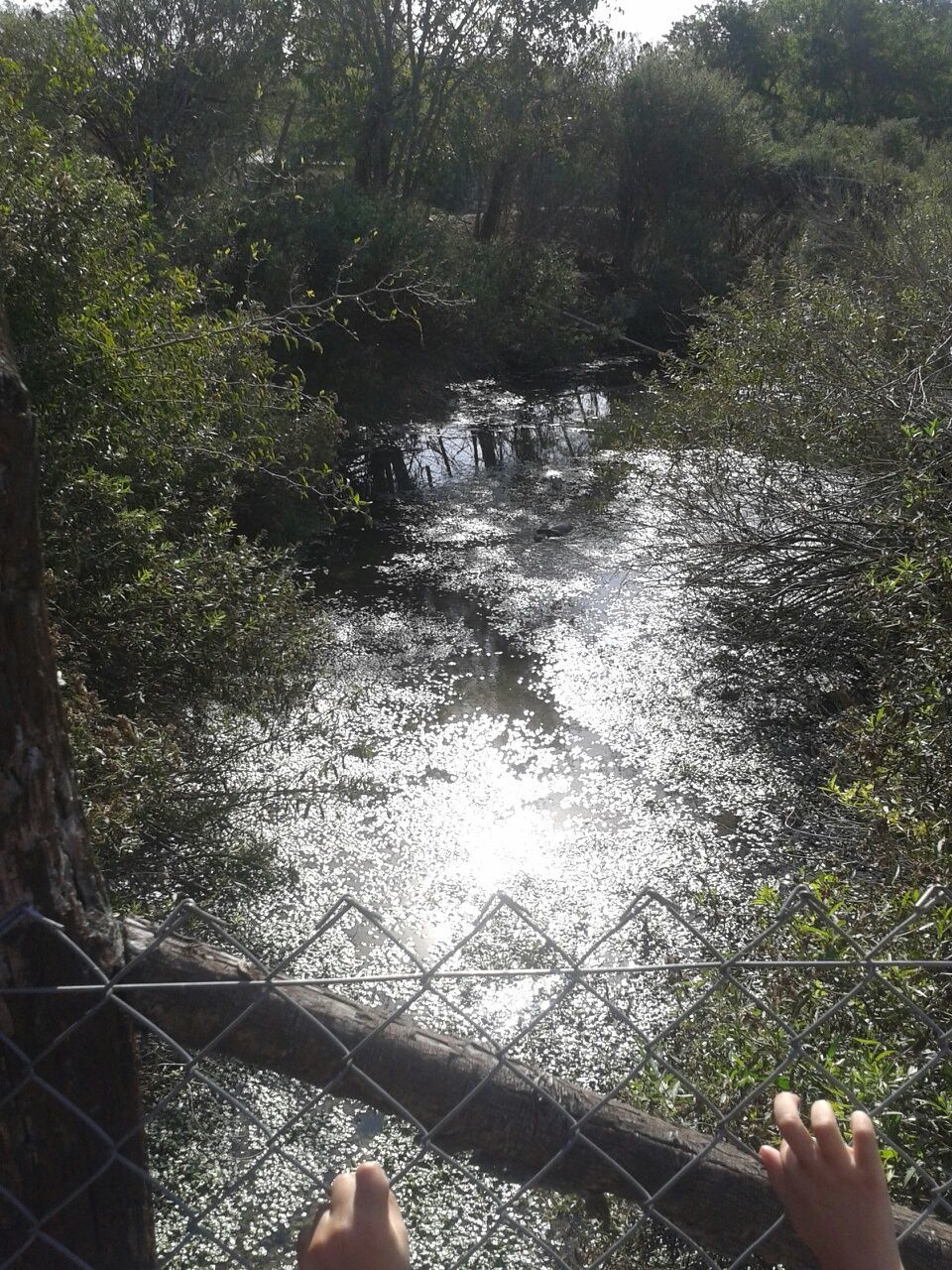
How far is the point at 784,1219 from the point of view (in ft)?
4.55

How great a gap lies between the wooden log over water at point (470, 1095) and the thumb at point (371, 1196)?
11.0 inches

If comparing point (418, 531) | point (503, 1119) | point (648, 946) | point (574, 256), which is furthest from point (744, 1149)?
point (574, 256)

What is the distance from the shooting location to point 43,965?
4.00 ft

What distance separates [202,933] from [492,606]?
4307 millimetres

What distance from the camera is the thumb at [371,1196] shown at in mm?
1053

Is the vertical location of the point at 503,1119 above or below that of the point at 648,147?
below

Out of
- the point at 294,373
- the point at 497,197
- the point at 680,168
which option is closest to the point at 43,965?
the point at 294,373

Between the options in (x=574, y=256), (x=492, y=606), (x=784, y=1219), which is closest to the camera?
(x=784, y=1219)

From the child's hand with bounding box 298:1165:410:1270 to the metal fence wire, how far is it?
19 centimetres

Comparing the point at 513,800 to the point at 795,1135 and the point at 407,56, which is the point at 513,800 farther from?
the point at 407,56

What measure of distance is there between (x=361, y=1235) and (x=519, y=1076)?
396mm

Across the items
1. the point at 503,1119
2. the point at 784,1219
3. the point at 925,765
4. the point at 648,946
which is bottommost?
the point at 648,946

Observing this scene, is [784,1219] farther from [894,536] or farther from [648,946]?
[894,536]

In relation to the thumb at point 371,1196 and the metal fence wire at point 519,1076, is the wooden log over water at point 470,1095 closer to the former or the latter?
the metal fence wire at point 519,1076
